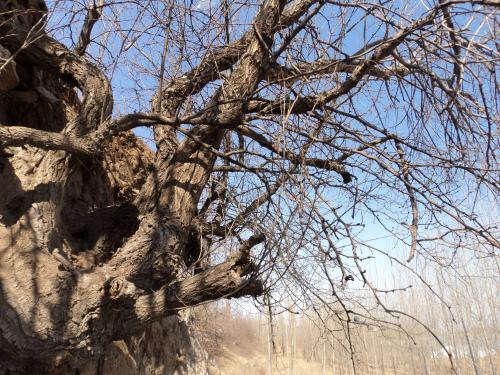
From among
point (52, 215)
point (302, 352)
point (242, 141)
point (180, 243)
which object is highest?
point (242, 141)

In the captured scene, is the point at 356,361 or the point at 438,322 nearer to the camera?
the point at 356,361

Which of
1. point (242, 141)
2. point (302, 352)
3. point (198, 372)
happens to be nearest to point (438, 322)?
point (302, 352)

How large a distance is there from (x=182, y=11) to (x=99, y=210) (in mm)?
1343

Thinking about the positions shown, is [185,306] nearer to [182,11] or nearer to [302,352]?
[182,11]

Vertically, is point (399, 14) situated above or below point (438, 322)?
above

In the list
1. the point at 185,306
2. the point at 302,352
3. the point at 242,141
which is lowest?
the point at 302,352

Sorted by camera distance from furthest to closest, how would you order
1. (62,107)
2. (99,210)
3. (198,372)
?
(198,372) → (62,107) → (99,210)

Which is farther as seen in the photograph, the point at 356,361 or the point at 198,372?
the point at 198,372

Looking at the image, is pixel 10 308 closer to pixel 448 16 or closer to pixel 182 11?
pixel 182 11

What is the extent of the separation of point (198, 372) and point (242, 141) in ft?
11.8

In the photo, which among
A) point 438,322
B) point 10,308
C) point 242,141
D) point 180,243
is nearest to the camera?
point 10,308

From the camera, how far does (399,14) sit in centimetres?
181

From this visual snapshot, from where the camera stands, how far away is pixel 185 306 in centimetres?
213

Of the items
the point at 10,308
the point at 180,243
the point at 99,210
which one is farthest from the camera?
the point at 99,210
